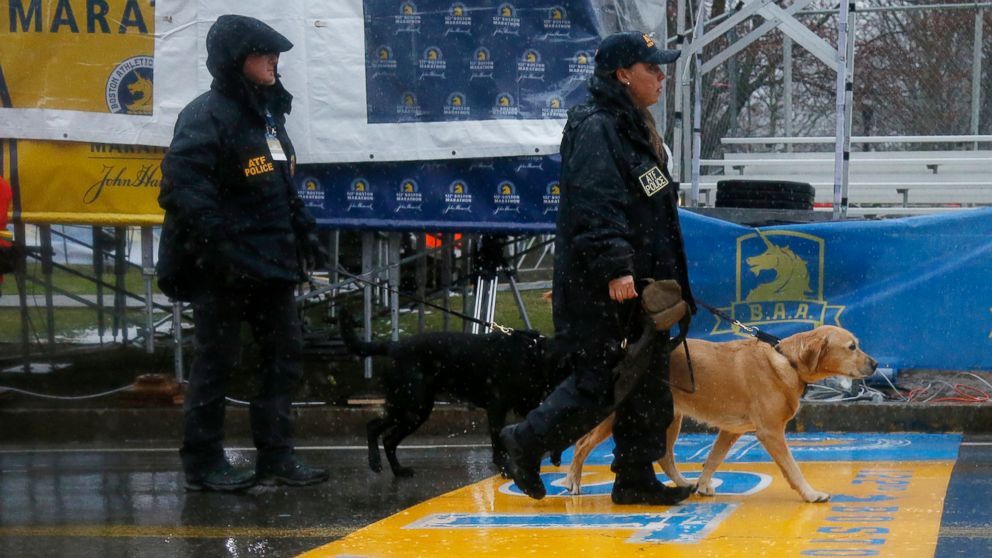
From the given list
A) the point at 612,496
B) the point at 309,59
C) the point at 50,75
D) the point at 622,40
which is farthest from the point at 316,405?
the point at 622,40

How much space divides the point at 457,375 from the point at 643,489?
152cm

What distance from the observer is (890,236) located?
8789 mm

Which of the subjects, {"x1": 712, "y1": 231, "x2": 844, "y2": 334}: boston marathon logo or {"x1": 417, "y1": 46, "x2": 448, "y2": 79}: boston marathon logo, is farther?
{"x1": 417, "y1": 46, "x2": 448, "y2": 79}: boston marathon logo

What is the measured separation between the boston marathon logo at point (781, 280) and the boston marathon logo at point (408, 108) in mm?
2336

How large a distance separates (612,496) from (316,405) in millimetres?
3539

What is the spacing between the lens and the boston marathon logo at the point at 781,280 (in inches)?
349

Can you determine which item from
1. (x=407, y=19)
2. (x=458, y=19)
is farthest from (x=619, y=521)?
(x=407, y=19)

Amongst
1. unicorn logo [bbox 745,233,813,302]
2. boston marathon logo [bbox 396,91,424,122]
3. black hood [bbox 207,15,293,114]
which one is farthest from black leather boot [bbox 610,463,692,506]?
boston marathon logo [bbox 396,91,424,122]

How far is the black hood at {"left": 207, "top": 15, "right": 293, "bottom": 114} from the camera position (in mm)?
6297

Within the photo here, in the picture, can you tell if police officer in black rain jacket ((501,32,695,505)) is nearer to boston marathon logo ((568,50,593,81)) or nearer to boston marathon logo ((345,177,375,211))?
boston marathon logo ((568,50,593,81))

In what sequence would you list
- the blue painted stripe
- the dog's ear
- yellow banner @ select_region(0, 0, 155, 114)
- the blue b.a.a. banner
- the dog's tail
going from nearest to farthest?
the blue painted stripe, the dog's ear, the dog's tail, the blue b.a.a. banner, yellow banner @ select_region(0, 0, 155, 114)

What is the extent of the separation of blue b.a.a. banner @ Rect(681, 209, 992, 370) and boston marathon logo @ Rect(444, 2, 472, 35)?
1.93 meters

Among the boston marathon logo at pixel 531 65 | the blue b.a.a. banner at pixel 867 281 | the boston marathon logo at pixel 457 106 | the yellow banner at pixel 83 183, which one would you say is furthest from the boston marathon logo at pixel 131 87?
the blue b.a.a. banner at pixel 867 281

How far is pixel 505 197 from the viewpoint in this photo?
913cm
